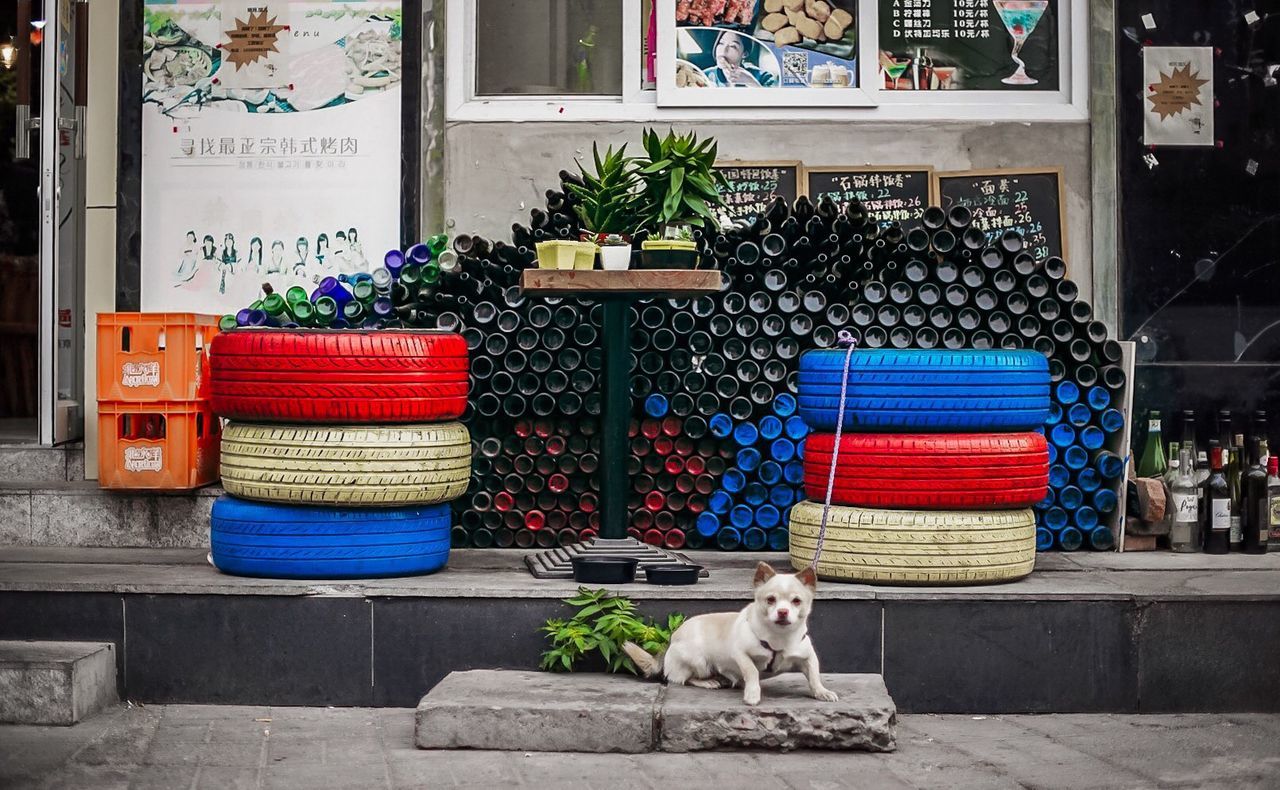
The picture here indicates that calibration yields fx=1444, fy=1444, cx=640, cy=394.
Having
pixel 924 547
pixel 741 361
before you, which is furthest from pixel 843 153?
pixel 924 547

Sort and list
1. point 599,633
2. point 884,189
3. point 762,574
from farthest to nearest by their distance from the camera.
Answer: point 884,189, point 599,633, point 762,574

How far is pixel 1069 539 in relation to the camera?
7020mm

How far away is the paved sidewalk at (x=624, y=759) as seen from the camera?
4.72 metres

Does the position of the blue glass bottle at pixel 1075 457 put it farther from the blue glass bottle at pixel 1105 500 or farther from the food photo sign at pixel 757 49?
the food photo sign at pixel 757 49

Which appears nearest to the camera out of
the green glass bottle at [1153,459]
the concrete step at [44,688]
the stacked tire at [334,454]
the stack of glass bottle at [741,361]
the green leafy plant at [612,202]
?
the concrete step at [44,688]

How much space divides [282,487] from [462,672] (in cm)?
113

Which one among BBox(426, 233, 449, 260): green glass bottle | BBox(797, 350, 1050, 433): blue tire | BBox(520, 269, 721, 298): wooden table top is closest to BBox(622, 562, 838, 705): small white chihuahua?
BBox(797, 350, 1050, 433): blue tire

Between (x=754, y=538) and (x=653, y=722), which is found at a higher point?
(x=754, y=538)

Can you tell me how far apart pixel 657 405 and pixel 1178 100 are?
131 inches

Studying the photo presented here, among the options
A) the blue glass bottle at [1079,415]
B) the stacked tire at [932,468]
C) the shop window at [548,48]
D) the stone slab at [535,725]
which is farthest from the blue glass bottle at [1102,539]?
the shop window at [548,48]

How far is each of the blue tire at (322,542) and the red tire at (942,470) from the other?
5.99 feet

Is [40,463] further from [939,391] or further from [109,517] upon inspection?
[939,391]

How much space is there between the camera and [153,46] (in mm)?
7859

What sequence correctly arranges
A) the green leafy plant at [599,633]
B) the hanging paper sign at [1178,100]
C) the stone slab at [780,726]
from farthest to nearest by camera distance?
the hanging paper sign at [1178,100] < the green leafy plant at [599,633] < the stone slab at [780,726]
